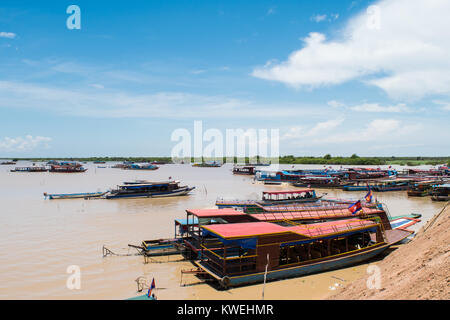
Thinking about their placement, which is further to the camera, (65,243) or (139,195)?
(139,195)

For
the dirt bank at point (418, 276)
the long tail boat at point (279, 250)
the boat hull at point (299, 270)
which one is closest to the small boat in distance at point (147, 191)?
the long tail boat at point (279, 250)

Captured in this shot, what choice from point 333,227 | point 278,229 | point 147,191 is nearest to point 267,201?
point 333,227

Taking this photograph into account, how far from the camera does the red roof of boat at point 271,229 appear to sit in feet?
46.0

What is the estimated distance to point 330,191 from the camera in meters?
55.4

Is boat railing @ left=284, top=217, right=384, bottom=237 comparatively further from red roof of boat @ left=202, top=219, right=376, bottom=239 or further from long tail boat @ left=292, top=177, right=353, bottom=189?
long tail boat @ left=292, top=177, right=353, bottom=189

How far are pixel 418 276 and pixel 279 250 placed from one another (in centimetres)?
693

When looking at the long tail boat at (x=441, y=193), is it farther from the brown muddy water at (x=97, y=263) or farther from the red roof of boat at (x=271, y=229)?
the red roof of boat at (x=271, y=229)

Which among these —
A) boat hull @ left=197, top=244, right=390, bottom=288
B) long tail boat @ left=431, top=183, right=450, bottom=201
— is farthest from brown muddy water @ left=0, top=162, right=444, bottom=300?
long tail boat @ left=431, top=183, right=450, bottom=201

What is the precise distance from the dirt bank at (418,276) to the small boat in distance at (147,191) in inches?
1537

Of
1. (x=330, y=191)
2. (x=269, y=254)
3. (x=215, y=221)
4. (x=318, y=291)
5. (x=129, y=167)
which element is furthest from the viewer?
(x=129, y=167)

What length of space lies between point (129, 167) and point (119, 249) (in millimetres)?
123539

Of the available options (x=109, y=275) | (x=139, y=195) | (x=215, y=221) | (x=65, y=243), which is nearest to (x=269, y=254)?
(x=215, y=221)
